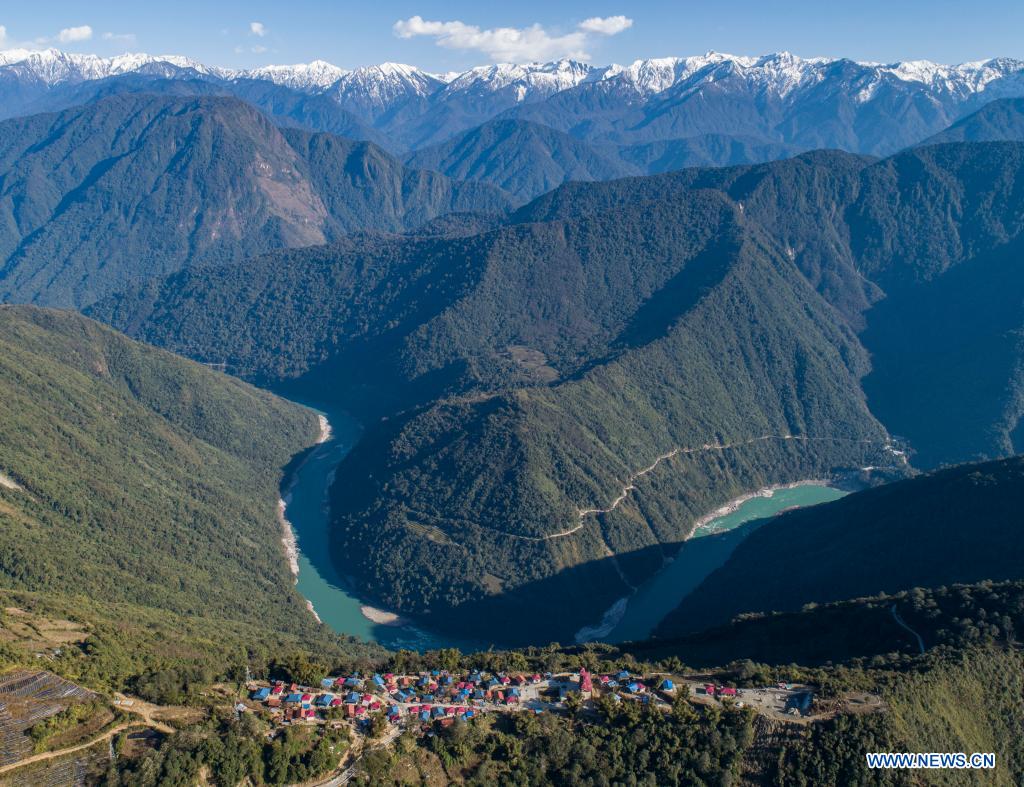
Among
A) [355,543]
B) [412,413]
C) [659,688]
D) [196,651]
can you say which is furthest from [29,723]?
[412,413]

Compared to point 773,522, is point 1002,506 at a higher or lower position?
higher

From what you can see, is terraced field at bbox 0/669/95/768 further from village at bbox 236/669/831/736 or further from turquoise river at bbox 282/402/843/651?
turquoise river at bbox 282/402/843/651

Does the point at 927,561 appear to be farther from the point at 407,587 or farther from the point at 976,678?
the point at 407,587

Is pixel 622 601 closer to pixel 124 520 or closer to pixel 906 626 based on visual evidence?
pixel 906 626

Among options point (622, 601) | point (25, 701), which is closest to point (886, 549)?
point (622, 601)

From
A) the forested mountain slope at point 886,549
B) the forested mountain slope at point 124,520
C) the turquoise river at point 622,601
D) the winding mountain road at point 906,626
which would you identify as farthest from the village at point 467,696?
the turquoise river at point 622,601

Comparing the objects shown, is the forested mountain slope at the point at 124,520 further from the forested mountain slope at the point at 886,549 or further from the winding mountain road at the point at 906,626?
the winding mountain road at the point at 906,626

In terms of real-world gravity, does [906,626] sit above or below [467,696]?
above
